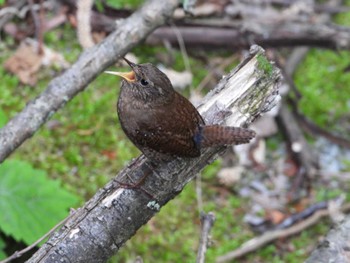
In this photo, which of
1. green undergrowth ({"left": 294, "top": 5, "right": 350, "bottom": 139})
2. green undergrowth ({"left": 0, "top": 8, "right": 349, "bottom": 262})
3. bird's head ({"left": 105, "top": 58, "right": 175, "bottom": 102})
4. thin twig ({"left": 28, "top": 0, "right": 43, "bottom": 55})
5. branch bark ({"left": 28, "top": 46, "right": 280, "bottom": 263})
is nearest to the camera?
branch bark ({"left": 28, "top": 46, "right": 280, "bottom": 263})

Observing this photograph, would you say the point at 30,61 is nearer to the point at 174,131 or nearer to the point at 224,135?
the point at 174,131

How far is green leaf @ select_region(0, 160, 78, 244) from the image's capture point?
11.2ft

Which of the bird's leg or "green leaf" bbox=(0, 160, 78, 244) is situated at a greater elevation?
"green leaf" bbox=(0, 160, 78, 244)

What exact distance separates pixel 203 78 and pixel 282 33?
0.76 meters

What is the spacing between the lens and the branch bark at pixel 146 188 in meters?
2.68

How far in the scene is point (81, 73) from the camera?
3.64 metres

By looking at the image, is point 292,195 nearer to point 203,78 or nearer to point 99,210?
point 203,78

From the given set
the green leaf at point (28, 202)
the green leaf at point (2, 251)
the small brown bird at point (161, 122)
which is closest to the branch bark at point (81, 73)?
the green leaf at point (28, 202)

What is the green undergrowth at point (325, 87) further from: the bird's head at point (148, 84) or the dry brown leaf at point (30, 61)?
the bird's head at point (148, 84)

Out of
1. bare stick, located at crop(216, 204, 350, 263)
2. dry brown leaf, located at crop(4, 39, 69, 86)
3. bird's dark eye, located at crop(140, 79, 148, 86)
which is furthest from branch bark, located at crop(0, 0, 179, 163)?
bare stick, located at crop(216, 204, 350, 263)

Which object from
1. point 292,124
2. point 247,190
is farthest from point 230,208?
point 292,124

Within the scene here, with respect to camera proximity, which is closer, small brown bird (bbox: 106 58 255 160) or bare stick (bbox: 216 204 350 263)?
small brown bird (bbox: 106 58 255 160)

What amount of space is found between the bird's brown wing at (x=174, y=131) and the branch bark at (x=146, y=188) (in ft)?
0.34

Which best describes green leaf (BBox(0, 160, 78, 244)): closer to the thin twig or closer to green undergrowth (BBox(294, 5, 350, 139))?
the thin twig
